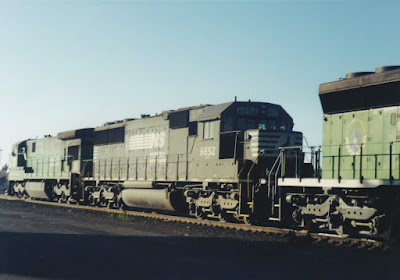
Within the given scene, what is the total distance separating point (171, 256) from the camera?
966 centimetres

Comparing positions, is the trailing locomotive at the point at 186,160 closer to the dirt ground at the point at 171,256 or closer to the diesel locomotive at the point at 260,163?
the diesel locomotive at the point at 260,163

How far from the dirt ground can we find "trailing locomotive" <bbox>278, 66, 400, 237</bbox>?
1.16 metres

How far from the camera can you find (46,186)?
2930cm

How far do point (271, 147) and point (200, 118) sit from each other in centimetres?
311

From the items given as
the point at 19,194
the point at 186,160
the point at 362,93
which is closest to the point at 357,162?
the point at 362,93

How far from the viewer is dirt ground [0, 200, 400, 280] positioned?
802 centimetres

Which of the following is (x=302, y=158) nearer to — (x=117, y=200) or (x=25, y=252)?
(x=25, y=252)

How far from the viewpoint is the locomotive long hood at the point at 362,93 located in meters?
11.3

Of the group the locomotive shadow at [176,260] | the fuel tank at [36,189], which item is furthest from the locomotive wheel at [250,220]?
the fuel tank at [36,189]

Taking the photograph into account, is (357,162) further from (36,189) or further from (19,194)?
(19,194)

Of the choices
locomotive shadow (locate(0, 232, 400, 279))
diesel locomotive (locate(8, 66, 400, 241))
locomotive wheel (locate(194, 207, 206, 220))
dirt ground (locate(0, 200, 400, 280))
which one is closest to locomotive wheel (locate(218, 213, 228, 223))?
diesel locomotive (locate(8, 66, 400, 241))

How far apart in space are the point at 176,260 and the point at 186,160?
8805 millimetres

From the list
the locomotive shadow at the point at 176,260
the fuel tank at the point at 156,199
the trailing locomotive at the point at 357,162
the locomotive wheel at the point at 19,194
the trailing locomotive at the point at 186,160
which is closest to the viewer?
the locomotive shadow at the point at 176,260

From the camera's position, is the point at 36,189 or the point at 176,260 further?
the point at 36,189
